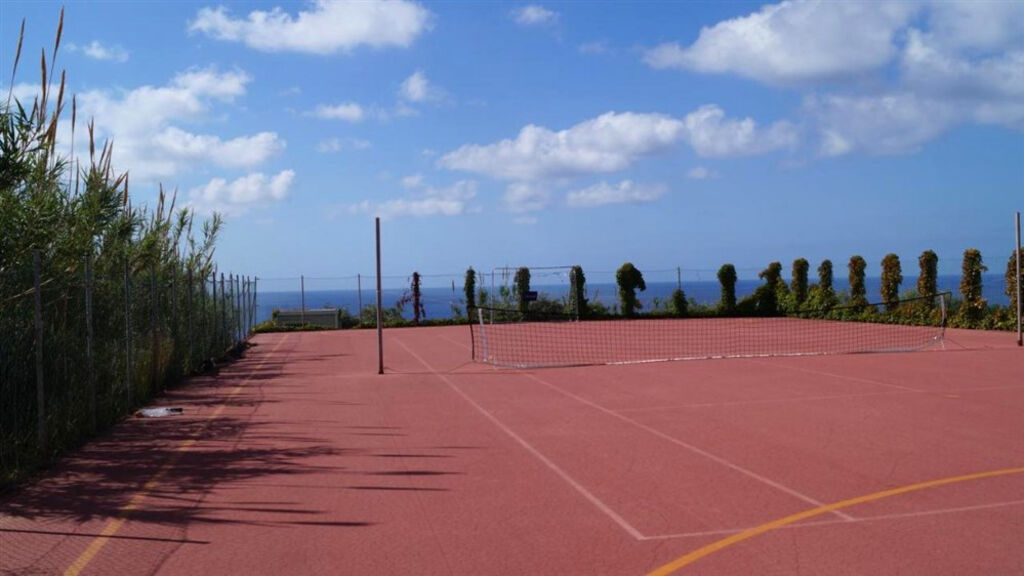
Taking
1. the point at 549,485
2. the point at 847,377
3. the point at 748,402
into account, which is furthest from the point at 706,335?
the point at 549,485

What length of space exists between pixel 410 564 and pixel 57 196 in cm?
1007

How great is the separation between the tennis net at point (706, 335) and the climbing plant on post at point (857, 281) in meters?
0.72

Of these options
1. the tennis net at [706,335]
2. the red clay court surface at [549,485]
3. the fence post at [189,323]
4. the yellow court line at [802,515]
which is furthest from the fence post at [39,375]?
the tennis net at [706,335]

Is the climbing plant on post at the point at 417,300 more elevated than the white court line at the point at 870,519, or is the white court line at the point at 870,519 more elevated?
the climbing plant on post at the point at 417,300

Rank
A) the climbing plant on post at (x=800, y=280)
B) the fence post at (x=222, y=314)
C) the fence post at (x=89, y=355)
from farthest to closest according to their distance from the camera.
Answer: the climbing plant on post at (x=800, y=280), the fence post at (x=222, y=314), the fence post at (x=89, y=355)

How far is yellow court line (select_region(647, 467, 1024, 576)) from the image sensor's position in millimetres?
6738

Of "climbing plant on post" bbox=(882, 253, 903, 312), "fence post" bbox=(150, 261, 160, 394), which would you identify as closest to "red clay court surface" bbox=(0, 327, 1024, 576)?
"fence post" bbox=(150, 261, 160, 394)

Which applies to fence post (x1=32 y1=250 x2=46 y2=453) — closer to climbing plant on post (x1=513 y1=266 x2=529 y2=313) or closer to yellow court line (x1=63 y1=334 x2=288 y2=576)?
yellow court line (x1=63 y1=334 x2=288 y2=576)

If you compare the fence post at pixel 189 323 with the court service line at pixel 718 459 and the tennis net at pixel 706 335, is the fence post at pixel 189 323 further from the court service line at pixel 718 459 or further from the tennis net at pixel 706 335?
the court service line at pixel 718 459

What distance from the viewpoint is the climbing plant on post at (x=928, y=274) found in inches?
1355

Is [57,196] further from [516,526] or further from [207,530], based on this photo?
[516,526]

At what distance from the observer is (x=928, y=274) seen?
34656 millimetres

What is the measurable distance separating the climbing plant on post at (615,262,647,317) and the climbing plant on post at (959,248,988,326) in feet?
51.4

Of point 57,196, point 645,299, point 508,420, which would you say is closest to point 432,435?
point 508,420
